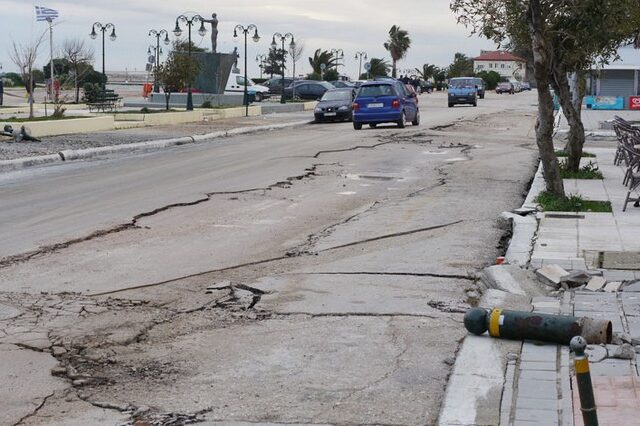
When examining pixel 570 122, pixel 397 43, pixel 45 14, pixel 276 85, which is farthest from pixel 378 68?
pixel 570 122

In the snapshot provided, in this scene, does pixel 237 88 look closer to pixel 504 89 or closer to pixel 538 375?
pixel 504 89

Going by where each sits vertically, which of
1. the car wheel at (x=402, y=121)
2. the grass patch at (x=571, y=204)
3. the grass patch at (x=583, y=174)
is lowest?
the grass patch at (x=571, y=204)

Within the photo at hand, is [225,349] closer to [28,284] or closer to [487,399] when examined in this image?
[487,399]

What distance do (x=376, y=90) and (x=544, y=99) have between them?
70.6ft

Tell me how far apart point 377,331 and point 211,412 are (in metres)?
2.12

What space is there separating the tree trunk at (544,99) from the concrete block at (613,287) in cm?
536

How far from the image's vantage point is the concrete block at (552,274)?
913cm

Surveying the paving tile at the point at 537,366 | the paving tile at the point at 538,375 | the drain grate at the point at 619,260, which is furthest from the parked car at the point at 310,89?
the paving tile at the point at 538,375

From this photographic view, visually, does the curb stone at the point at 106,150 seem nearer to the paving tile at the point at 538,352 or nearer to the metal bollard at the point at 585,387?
the paving tile at the point at 538,352

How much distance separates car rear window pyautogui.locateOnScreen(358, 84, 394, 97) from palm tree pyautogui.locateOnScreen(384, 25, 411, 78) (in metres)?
84.3

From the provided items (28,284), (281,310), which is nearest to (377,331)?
(281,310)

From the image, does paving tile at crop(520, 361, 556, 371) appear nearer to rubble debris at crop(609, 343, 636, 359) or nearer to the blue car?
rubble debris at crop(609, 343, 636, 359)

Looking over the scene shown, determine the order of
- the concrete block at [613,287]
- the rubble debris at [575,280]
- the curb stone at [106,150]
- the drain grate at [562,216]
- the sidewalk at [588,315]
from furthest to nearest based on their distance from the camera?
the curb stone at [106,150]
the drain grate at [562,216]
the rubble debris at [575,280]
the concrete block at [613,287]
the sidewalk at [588,315]

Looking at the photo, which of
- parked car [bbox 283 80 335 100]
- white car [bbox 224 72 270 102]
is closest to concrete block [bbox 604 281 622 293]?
white car [bbox 224 72 270 102]
